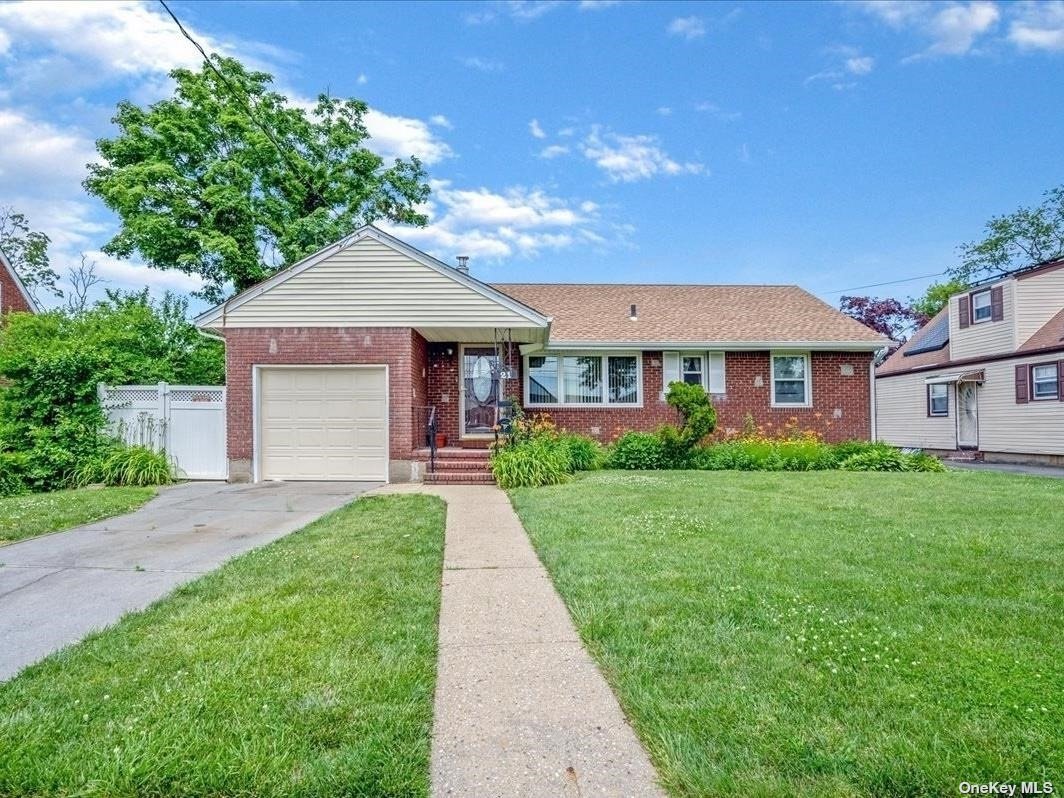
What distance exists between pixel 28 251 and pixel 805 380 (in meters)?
36.3

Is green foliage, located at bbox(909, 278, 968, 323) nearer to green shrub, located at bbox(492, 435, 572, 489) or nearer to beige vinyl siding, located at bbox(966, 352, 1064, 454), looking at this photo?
beige vinyl siding, located at bbox(966, 352, 1064, 454)

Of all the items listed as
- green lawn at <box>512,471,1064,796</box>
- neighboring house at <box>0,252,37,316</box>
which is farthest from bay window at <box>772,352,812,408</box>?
neighboring house at <box>0,252,37,316</box>

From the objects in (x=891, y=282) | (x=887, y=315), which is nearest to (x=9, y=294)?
(x=891, y=282)

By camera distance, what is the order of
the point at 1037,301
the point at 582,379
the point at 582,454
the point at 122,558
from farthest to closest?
1. the point at 1037,301
2. the point at 582,379
3. the point at 582,454
4. the point at 122,558

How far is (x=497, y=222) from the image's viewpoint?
73.2 ft

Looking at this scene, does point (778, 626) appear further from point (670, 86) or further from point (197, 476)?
point (670, 86)

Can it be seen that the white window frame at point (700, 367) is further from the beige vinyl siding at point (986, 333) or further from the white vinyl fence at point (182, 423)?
the white vinyl fence at point (182, 423)

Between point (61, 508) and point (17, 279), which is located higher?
point (17, 279)

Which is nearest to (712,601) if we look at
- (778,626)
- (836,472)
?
(778,626)

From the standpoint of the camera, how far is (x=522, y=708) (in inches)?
103

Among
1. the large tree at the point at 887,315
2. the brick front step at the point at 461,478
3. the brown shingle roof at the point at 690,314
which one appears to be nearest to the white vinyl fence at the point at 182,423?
the brick front step at the point at 461,478

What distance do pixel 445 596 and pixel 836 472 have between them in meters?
11.0

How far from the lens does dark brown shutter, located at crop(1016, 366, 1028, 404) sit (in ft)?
54.7

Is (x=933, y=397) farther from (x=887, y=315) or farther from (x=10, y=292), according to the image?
(x=10, y=292)
